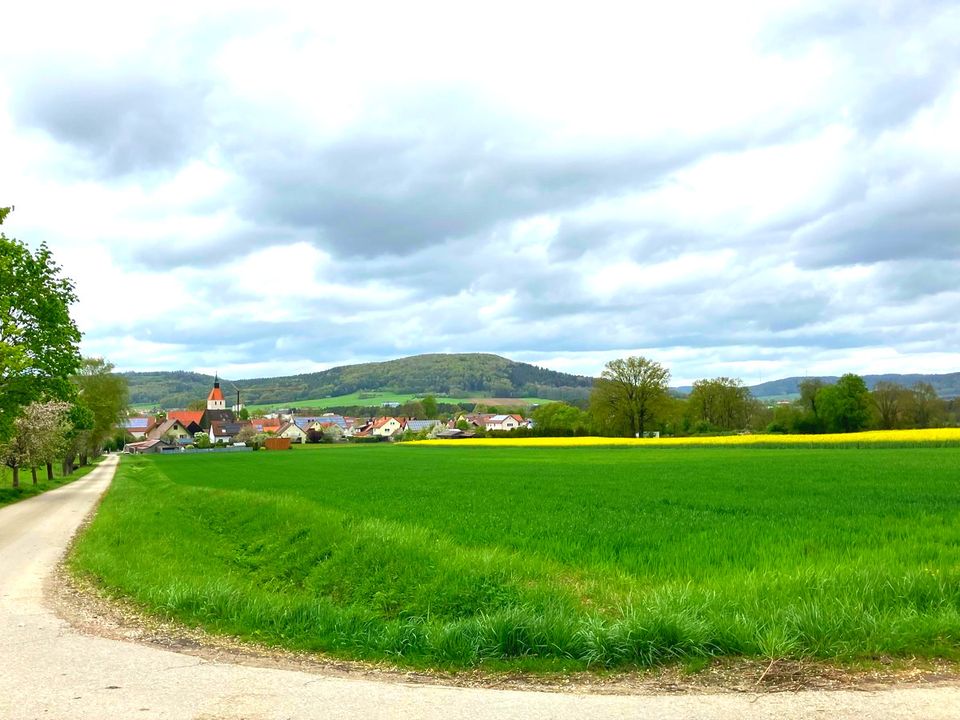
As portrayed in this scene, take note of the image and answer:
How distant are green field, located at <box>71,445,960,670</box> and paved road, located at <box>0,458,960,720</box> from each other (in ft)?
3.25

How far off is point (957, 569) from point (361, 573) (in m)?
9.12

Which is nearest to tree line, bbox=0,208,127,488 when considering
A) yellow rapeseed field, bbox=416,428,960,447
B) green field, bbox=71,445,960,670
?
green field, bbox=71,445,960,670

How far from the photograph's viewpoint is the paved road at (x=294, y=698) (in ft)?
19.6

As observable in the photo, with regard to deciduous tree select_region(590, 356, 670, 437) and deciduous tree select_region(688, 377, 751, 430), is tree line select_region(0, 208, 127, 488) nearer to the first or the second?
deciduous tree select_region(590, 356, 670, 437)

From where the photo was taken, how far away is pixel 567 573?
11703 millimetres

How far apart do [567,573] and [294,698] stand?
610cm

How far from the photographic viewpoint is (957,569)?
10141mm

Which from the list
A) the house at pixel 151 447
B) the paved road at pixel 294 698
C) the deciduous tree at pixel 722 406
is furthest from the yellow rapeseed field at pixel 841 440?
the house at pixel 151 447

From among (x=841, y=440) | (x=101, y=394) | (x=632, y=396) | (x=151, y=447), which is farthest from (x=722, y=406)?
(x=151, y=447)

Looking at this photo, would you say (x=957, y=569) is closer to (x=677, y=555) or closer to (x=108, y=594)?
(x=677, y=555)

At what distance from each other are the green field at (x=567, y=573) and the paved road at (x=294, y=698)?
0.99 m

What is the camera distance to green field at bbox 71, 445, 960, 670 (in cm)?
768

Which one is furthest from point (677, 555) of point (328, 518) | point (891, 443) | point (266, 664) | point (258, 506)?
point (891, 443)

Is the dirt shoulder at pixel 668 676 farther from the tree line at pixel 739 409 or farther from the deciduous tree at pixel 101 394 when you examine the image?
the tree line at pixel 739 409
